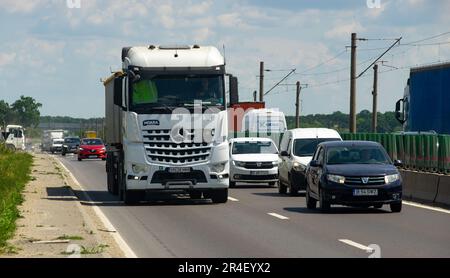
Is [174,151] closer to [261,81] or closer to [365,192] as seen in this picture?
[365,192]

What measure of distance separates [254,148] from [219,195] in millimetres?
9844

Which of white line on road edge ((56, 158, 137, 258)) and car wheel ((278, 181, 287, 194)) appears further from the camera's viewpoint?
car wheel ((278, 181, 287, 194))

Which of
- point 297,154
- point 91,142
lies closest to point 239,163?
point 297,154

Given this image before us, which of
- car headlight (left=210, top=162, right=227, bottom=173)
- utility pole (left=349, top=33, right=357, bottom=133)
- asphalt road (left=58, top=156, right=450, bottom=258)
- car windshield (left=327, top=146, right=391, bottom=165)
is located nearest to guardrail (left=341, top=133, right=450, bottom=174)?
asphalt road (left=58, top=156, right=450, bottom=258)

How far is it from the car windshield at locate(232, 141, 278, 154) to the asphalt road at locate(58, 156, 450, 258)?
26.3 ft

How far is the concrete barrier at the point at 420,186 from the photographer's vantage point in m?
28.8

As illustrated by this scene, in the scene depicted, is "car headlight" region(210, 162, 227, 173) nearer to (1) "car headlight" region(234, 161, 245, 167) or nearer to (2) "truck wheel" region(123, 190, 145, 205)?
(2) "truck wheel" region(123, 190, 145, 205)

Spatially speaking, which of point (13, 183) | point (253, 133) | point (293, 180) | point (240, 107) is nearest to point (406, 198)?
point (293, 180)

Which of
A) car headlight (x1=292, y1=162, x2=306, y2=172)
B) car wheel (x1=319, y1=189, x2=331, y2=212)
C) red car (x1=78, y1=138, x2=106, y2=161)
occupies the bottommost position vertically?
red car (x1=78, y1=138, x2=106, y2=161)

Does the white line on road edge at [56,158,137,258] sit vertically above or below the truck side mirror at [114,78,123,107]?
below

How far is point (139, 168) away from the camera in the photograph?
27.8 metres

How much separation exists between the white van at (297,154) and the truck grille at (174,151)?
4.04 m

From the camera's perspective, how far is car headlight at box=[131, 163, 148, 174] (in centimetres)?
2767
